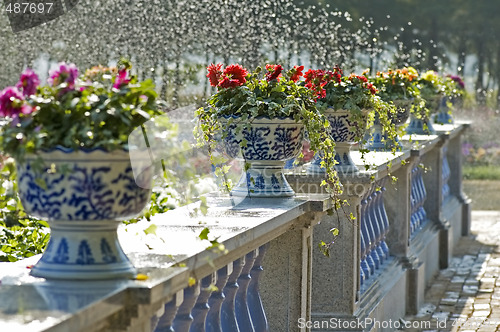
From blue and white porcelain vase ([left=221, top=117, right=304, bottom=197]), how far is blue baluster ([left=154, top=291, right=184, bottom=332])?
1.24 meters

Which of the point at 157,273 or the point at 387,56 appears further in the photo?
the point at 387,56

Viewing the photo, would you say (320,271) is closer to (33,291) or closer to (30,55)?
(33,291)

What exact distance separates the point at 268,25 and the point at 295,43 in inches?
24.5

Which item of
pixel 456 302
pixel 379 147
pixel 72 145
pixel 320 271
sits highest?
pixel 72 145

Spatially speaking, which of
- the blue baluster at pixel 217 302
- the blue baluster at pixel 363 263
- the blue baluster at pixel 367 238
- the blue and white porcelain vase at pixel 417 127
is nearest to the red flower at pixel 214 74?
the blue baluster at pixel 217 302

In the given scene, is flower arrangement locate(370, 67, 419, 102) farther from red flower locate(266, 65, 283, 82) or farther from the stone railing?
red flower locate(266, 65, 283, 82)

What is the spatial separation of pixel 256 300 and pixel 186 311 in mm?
718

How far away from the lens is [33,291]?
2014mm

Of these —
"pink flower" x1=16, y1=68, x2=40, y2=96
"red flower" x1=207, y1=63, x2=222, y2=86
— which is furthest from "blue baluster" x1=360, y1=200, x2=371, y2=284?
"pink flower" x1=16, y1=68, x2=40, y2=96

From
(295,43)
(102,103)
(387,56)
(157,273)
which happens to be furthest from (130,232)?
(387,56)

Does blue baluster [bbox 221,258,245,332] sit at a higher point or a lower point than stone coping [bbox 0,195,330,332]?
lower

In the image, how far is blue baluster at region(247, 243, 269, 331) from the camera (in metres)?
3.24

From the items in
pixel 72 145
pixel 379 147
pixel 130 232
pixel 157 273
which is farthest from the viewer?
pixel 379 147

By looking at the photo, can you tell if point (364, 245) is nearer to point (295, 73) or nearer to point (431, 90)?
point (295, 73)
